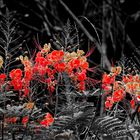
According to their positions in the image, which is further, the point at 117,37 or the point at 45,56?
the point at 117,37

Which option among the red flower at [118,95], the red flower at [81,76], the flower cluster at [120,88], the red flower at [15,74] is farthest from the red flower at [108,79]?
the red flower at [15,74]

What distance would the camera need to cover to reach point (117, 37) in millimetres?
7562

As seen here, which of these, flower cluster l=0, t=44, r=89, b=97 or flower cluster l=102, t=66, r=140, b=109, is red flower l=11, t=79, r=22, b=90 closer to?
flower cluster l=0, t=44, r=89, b=97

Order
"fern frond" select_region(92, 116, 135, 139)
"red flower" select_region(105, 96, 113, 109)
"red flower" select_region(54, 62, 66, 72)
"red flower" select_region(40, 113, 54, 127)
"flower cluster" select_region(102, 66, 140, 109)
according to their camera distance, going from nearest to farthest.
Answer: "fern frond" select_region(92, 116, 135, 139) → "red flower" select_region(40, 113, 54, 127) → "red flower" select_region(54, 62, 66, 72) → "flower cluster" select_region(102, 66, 140, 109) → "red flower" select_region(105, 96, 113, 109)

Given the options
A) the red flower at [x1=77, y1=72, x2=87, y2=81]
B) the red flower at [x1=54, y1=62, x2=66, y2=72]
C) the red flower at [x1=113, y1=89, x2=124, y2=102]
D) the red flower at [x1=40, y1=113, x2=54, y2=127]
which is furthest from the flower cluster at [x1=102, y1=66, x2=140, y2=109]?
the red flower at [x1=40, y1=113, x2=54, y2=127]

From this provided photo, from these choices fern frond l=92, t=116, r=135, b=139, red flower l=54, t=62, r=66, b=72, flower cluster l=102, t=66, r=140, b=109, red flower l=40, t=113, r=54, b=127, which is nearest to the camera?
fern frond l=92, t=116, r=135, b=139

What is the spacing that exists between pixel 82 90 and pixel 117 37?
4.93m

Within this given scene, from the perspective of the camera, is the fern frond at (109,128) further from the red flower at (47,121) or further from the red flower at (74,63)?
the red flower at (74,63)

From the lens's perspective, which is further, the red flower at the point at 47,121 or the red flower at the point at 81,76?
the red flower at the point at 81,76

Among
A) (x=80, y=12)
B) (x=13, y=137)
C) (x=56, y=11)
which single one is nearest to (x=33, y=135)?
(x=13, y=137)

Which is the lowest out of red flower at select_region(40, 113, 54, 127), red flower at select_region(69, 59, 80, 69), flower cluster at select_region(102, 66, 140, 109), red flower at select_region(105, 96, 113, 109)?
red flower at select_region(40, 113, 54, 127)

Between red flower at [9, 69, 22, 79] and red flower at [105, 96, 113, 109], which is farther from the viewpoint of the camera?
red flower at [105, 96, 113, 109]

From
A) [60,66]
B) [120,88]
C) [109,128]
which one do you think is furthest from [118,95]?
[109,128]

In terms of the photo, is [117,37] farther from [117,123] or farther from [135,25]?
[117,123]
